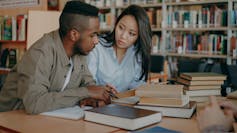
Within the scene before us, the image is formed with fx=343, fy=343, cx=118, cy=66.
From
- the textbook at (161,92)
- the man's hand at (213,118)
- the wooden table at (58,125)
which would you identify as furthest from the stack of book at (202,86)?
the man's hand at (213,118)

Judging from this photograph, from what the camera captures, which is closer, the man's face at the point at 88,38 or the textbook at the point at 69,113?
the textbook at the point at 69,113

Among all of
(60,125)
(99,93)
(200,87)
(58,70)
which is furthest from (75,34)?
(200,87)

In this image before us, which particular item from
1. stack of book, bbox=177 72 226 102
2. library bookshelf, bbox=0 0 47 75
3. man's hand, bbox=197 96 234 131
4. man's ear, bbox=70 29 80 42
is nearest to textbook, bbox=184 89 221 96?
stack of book, bbox=177 72 226 102

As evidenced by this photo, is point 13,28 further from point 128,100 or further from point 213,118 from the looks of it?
point 213,118

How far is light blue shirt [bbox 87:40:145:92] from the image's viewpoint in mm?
2283

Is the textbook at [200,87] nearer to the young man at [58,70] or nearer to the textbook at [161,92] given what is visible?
the textbook at [161,92]

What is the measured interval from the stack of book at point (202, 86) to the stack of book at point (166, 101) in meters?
0.18

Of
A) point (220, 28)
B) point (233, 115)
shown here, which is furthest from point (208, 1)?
point (233, 115)

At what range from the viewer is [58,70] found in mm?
1645

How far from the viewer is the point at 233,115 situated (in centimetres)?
128

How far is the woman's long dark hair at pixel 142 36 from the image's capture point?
229cm

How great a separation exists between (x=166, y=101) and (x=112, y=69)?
36.7 inches

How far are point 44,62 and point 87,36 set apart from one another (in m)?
0.25

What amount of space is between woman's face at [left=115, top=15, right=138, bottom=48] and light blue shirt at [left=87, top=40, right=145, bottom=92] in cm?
11
